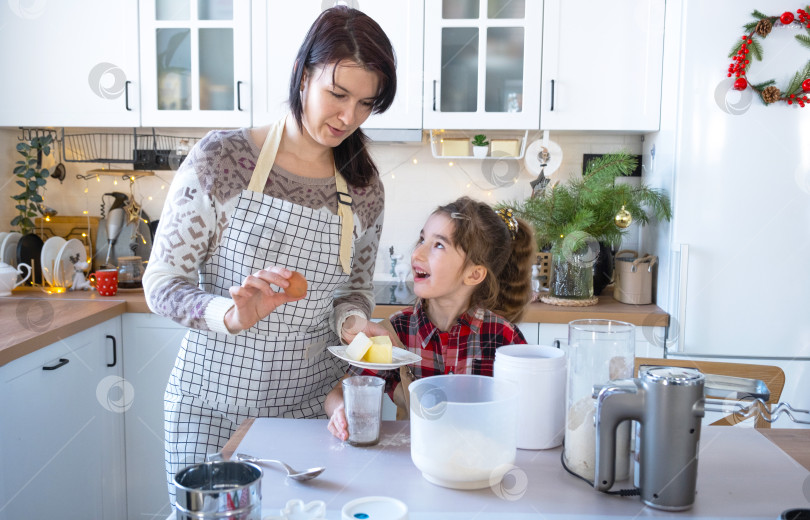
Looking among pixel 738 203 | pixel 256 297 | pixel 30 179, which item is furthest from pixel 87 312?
pixel 738 203

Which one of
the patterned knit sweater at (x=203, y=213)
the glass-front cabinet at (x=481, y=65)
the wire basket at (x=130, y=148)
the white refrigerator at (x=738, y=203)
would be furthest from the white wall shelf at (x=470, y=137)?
the patterned knit sweater at (x=203, y=213)

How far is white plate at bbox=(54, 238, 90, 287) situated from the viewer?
2.65 meters

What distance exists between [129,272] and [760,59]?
237 centimetres

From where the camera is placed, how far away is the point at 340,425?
1.12 meters

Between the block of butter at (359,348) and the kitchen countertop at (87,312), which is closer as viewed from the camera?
the block of butter at (359,348)

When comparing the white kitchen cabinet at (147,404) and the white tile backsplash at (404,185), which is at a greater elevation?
the white tile backsplash at (404,185)

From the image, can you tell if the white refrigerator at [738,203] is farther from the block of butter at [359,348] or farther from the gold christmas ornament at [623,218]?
the block of butter at [359,348]

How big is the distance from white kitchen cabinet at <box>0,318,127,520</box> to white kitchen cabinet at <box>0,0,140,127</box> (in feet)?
2.88

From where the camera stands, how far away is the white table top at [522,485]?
892 mm

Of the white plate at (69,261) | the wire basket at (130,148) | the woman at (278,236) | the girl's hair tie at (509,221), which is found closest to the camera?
the woman at (278,236)

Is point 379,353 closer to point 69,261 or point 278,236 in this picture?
point 278,236

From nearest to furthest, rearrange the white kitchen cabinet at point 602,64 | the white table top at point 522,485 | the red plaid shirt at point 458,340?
1. the white table top at point 522,485
2. the red plaid shirt at point 458,340
3. the white kitchen cabinet at point 602,64

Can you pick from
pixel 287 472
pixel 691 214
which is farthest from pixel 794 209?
pixel 287 472

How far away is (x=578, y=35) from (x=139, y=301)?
1858 millimetres
